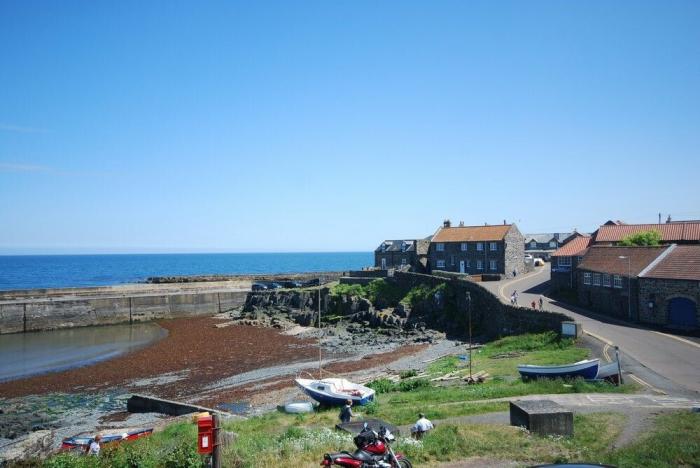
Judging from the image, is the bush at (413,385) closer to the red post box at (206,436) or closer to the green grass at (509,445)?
the green grass at (509,445)

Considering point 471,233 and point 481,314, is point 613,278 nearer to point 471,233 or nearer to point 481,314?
point 481,314

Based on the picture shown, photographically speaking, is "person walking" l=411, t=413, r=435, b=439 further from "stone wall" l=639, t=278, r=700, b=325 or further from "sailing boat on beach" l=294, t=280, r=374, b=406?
"stone wall" l=639, t=278, r=700, b=325

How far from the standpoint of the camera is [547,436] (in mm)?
14055

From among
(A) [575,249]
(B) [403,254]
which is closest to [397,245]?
(B) [403,254]

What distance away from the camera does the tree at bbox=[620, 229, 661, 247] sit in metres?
45.8

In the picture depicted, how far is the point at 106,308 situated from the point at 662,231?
59.4 meters

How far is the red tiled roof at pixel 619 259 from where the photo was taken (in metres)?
36.2

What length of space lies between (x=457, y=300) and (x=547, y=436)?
3485 centimetres

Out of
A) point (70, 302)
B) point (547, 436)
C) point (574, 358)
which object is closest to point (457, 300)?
point (574, 358)

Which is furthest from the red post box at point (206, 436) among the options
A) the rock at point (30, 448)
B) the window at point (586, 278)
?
the window at point (586, 278)

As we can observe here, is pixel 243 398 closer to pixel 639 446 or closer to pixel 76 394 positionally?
pixel 76 394

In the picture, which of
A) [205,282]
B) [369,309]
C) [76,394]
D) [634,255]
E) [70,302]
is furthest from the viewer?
[205,282]

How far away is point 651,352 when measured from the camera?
2598 cm

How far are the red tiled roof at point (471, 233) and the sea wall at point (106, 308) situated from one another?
28.1 m
